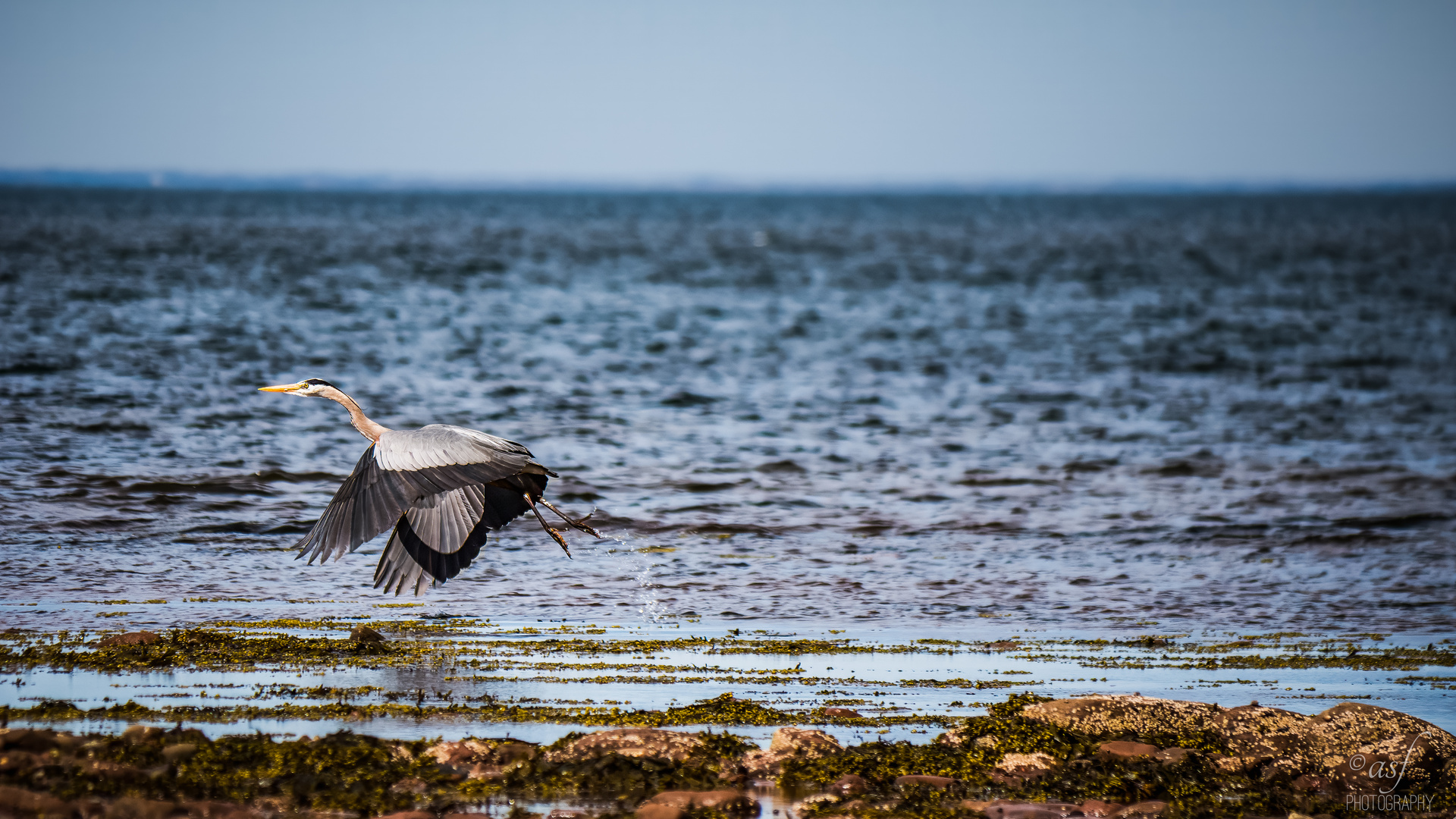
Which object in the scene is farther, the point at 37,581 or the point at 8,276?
the point at 8,276

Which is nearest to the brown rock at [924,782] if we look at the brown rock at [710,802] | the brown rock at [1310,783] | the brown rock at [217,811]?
the brown rock at [710,802]

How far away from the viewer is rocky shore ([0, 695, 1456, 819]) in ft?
16.7

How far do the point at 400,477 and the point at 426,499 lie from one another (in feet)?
1.93

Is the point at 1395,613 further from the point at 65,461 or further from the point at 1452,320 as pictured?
the point at 1452,320

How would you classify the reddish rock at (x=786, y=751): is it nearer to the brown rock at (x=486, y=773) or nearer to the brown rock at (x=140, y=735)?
the brown rock at (x=486, y=773)

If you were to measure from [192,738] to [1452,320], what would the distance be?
33734mm

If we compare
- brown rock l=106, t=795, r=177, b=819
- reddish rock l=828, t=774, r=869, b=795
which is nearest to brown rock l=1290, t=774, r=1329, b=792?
reddish rock l=828, t=774, r=869, b=795

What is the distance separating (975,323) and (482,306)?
12.1m

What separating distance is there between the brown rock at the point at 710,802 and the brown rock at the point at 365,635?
8.98 feet

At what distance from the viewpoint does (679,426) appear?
16656 mm

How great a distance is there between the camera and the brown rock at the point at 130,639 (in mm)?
7109

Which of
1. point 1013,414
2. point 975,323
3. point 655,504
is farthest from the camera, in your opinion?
point 975,323

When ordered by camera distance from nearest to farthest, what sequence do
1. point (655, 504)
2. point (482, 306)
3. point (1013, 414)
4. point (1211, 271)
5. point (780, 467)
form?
point (655, 504) → point (780, 467) → point (1013, 414) → point (482, 306) → point (1211, 271)

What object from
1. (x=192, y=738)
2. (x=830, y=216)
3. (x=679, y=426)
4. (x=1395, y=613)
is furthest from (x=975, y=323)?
(x=830, y=216)
